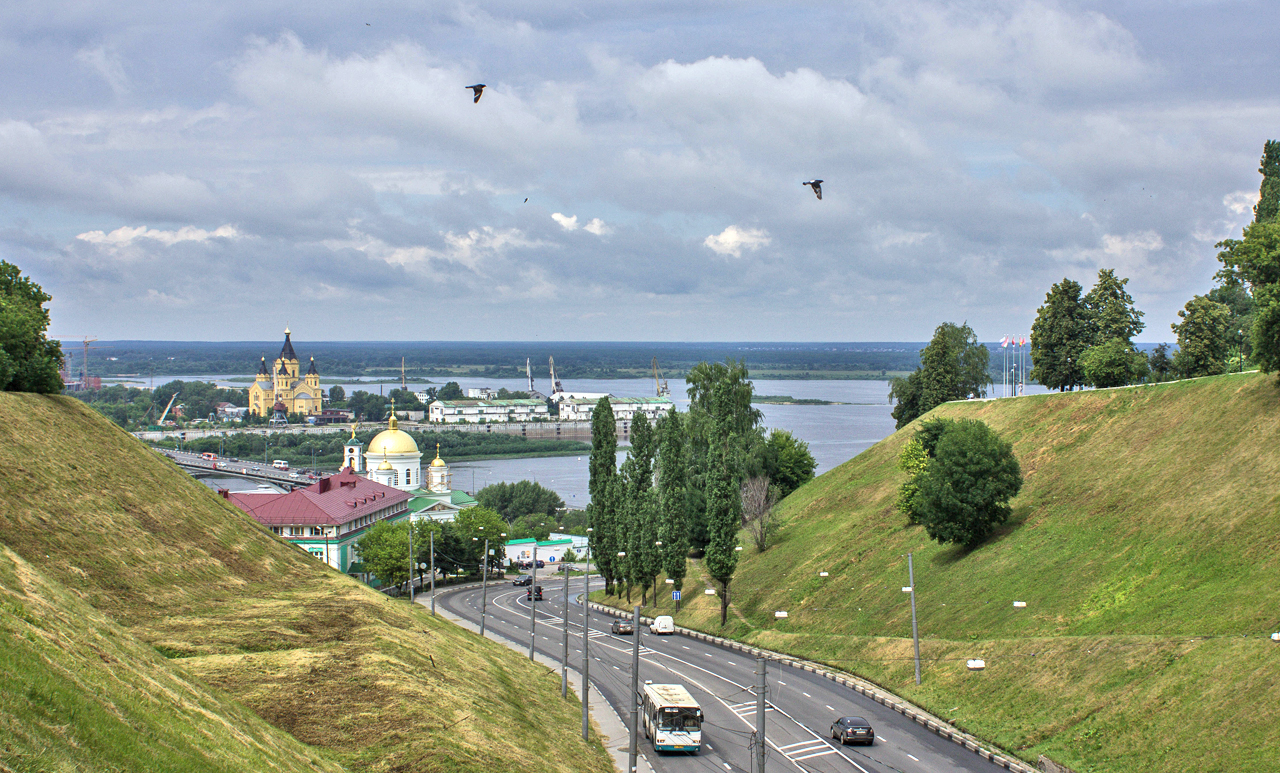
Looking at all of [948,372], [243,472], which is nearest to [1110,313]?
[948,372]

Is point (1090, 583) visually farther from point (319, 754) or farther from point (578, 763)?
point (319, 754)

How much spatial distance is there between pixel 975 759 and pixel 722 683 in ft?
46.3

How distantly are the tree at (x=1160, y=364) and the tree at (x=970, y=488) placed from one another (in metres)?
27.4

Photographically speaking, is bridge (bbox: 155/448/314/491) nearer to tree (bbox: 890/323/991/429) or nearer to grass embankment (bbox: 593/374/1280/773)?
tree (bbox: 890/323/991/429)

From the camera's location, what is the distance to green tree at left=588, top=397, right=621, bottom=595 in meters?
68.5

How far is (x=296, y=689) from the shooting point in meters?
29.3

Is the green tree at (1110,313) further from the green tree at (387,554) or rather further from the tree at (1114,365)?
the green tree at (387,554)

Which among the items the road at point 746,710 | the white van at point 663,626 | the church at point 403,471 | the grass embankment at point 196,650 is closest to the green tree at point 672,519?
the white van at point 663,626

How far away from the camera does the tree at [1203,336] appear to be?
7138 centimetres

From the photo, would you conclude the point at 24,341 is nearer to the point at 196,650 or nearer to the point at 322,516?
the point at 196,650

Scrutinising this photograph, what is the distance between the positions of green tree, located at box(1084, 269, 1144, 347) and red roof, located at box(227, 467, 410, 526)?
6339 cm

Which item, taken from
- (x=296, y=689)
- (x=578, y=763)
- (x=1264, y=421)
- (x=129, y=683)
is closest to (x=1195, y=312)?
(x=1264, y=421)

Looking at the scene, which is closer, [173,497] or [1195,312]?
[173,497]

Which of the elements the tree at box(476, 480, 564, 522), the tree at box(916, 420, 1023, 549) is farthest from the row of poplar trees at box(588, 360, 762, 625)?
the tree at box(476, 480, 564, 522)
